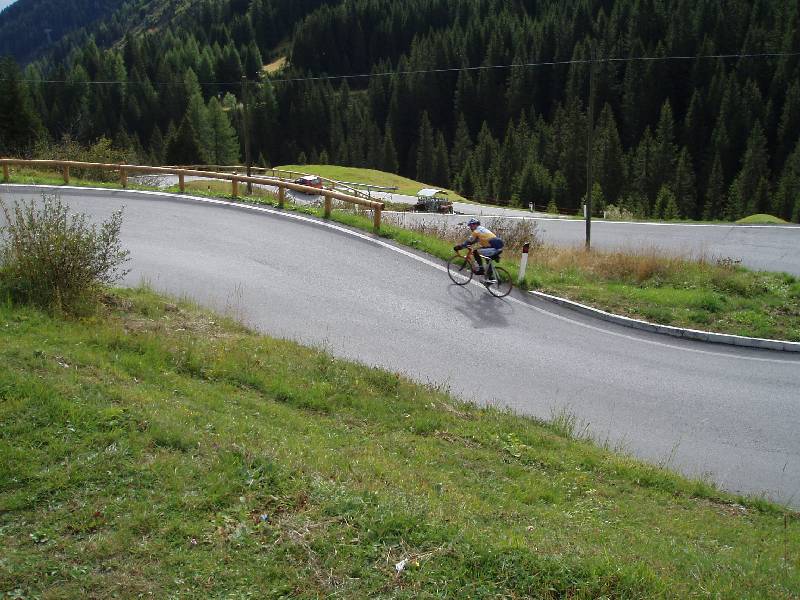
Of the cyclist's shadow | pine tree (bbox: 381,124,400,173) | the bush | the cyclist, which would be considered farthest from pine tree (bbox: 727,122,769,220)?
the bush

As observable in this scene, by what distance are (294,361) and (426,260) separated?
7239 mm

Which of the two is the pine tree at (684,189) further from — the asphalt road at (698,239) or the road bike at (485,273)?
the road bike at (485,273)

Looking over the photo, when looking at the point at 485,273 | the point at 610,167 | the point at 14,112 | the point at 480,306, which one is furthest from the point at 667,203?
the point at 480,306

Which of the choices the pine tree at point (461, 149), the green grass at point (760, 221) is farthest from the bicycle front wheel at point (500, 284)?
the pine tree at point (461, 149)

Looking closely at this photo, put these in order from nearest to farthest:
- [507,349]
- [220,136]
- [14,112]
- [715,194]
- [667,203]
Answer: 1. [507,349]
2. [14,112]
3. [667,203]
4. [715,194]
5. [220,136]

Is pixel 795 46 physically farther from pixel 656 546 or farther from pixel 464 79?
pixel 656 546

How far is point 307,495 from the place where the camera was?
17.6 feet

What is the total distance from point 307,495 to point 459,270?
991 cm

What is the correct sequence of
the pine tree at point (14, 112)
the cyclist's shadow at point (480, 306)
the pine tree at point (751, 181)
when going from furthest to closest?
the pine tree at point (751, 181) → the pine tree at point (14, 112) → the cyclist's shadow at point (480, 306)

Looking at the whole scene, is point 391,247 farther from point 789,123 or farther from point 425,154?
point 425,154

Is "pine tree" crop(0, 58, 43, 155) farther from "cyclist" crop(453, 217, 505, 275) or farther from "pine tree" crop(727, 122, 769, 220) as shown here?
"pine tree" crop(727, 122, 769, 220)

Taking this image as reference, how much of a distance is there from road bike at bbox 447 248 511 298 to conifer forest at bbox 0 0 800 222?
62263mm

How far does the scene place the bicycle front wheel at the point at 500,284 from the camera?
46.4 ft

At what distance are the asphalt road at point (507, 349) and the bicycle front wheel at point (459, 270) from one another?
0.27 meters
